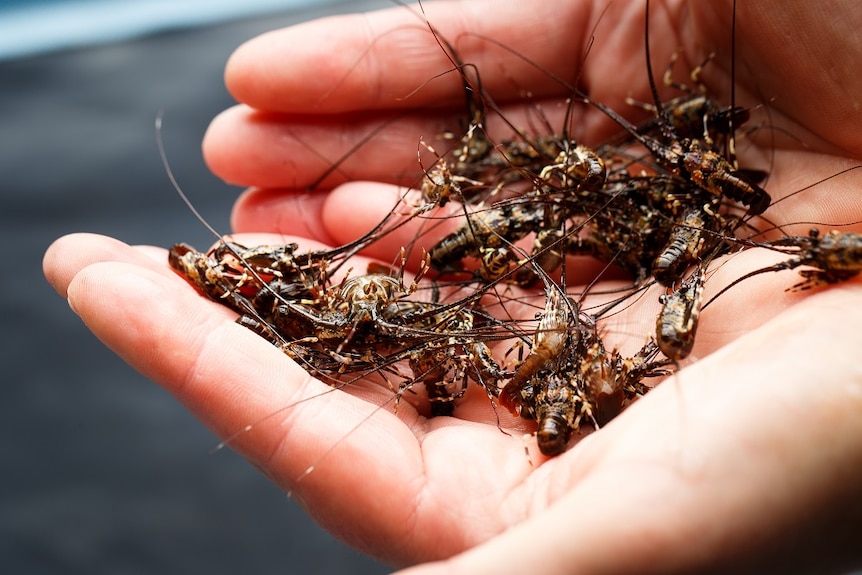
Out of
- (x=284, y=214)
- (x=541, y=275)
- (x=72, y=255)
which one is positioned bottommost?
(x=72, y=255)

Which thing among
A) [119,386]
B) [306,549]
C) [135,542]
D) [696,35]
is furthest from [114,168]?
[696,35]

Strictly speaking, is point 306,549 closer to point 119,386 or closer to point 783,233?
point 119,386

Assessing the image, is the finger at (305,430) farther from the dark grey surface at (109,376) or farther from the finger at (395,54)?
the dark grey surface at (109,376)

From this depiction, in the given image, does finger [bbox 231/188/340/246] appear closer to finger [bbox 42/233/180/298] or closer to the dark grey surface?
finger [bbox 42/233/180/298]

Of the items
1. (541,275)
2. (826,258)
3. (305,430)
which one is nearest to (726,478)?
(826,258)

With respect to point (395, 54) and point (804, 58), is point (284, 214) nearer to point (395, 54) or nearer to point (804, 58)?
point (395, 54)

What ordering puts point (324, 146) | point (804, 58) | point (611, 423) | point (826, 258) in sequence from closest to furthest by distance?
point (611, 423), point (826, 258), point (804, 58), point (324, 146)

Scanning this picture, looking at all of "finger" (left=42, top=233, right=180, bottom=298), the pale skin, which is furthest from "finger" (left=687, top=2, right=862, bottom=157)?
"finger" (left=42, top=233, right=180, bottom=298)

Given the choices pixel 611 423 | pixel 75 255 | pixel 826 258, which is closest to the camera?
pixel 611 423
